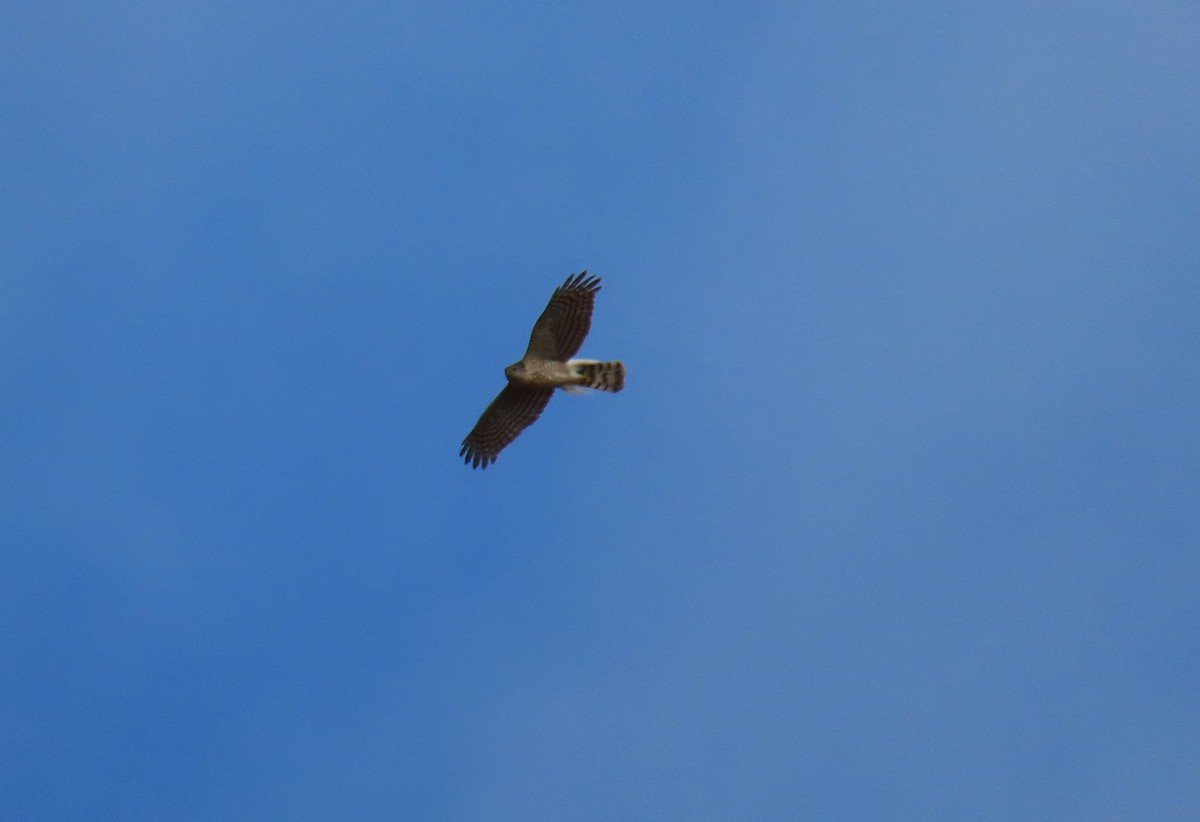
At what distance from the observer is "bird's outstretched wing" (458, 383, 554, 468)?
2259cm

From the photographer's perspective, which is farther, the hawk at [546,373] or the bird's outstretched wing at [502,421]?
the bird's outstretched wing at [502,421]

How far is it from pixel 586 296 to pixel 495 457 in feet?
9.02

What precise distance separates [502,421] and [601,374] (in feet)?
5.53

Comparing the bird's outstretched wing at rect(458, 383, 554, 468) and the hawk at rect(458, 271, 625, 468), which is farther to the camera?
the bird's outstretched wing at rect(458, 383, 554, 468)

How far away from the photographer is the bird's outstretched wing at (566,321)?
70.6 ft

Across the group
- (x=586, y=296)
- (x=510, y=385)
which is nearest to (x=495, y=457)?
(x=510, y=385)

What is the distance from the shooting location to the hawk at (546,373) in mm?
21578

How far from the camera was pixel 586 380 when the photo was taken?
2202cm

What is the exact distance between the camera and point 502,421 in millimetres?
22859

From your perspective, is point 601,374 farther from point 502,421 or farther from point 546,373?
point 502,421

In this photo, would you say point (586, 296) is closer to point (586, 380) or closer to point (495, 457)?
point (586, 380)

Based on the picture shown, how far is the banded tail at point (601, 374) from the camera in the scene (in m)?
22.0

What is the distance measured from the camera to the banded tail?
72.0 ft

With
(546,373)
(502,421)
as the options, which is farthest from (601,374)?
(502,421)
